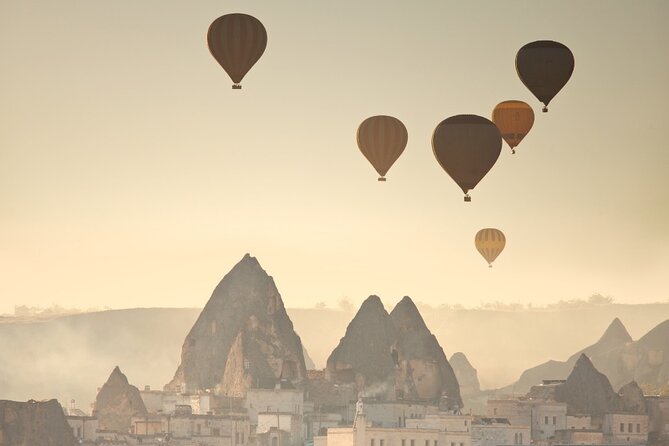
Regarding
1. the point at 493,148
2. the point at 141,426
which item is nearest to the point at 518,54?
the point at 493,148

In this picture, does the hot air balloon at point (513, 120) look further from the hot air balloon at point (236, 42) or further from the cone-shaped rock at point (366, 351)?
the cone-shaped rock at point (366, 351)

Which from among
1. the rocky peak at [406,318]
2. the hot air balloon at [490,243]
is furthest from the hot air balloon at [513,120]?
the rocky peak at [406,318]

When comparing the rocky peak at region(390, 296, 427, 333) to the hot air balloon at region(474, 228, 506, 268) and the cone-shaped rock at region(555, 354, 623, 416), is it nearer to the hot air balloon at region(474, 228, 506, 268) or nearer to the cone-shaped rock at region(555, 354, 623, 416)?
the cone-shaped rock at region(555, 354, 623, 416)

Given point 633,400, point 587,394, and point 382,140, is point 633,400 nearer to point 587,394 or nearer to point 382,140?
point 587,394

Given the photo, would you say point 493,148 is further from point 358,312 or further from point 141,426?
point 358,312

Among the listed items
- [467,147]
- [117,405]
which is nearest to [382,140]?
[467,147]

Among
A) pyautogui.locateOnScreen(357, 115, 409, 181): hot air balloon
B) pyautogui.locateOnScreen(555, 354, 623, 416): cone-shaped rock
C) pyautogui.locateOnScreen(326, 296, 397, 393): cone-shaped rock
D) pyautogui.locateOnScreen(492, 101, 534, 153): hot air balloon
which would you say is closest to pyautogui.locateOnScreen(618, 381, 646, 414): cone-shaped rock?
pyautogui.locateOnScreen(555, 354, 623, 416): cone-shaped rock
